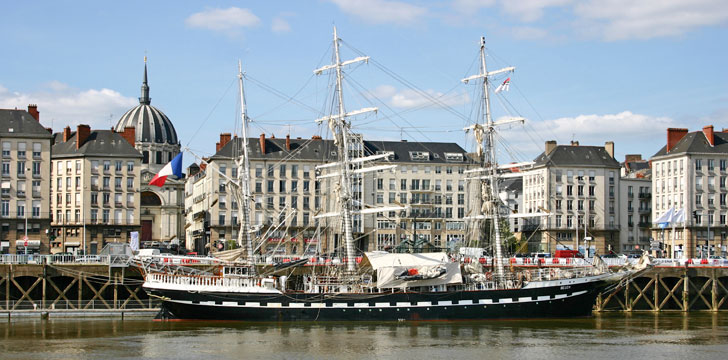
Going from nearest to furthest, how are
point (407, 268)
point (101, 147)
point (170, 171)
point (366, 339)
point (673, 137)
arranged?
point (366, 339) → point (407, 268) → point (170, 171) → point (101, 147) → point (673, 137)

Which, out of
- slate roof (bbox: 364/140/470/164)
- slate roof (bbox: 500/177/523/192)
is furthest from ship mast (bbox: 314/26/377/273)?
slate roof (bbox: 500/177/523/192)

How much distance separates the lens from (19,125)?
109 m

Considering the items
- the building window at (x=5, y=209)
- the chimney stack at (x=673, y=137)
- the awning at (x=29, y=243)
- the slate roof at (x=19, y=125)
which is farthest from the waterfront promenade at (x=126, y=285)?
the chimney stack at (x=673, y=137)

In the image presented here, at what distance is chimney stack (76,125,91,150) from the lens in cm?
12212

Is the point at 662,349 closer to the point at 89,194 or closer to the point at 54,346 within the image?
the point at 54,346

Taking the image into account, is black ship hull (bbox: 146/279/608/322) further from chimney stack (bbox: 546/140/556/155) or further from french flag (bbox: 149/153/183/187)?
chimney stack (bbox: 546/140/556/155)

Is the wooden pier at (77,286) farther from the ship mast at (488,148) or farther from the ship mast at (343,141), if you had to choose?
the ship mast at (488,148)

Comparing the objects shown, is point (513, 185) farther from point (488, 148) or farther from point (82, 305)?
→ point (82, 305)

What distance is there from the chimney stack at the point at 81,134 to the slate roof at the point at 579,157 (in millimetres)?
56690

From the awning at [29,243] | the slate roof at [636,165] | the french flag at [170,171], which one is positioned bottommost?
the awning at [29,243]

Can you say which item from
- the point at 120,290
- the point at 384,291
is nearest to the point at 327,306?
the point at 384,291

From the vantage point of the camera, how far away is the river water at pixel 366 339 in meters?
55.3

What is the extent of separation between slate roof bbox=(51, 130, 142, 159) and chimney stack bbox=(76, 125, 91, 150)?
1.24 feet

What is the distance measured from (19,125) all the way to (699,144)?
7693 cm
